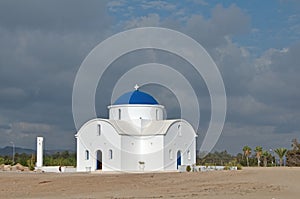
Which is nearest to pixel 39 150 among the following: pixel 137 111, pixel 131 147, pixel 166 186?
pixel 131 147

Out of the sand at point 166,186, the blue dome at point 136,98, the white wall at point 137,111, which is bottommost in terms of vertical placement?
the sand at point 166,186

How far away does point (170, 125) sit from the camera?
63312mm

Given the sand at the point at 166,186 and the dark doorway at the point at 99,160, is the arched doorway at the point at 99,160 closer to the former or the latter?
the dark doorway at the point at 99,160

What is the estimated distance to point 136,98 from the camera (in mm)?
65750

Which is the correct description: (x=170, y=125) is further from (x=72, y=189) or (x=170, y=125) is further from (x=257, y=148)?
(x=72, y=189)

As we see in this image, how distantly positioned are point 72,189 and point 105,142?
26.9 metres

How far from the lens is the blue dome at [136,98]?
65.5m

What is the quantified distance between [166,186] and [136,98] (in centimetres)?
3133

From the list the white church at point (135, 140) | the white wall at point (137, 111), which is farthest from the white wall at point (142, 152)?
the white wall at point (137, 111)

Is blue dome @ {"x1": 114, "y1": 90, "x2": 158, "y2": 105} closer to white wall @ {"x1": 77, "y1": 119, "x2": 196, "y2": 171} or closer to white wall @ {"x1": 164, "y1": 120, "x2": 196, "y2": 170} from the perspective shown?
white wall @ {"x1": 77, "y1": 119, "x2": 196, "y2": 171}

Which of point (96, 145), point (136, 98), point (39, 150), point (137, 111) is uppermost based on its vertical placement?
point (136, 98)

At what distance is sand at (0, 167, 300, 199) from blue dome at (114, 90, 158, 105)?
23405 millimetres

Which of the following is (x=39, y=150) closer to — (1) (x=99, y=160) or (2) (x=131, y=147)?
(1) (x=99, y=160)

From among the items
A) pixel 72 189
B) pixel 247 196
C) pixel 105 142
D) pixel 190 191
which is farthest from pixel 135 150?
pixel 247 196
